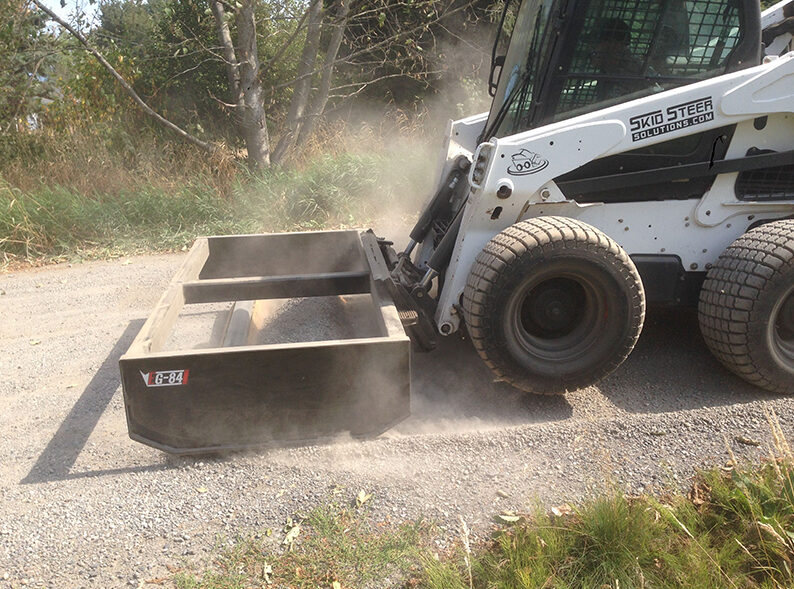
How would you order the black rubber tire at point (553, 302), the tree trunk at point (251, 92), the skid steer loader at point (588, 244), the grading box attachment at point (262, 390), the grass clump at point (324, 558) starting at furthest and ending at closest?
the tree trunk at point (251, 92)
the black rubber tire at point (553, 302)
the skid steer loader at point (588, 244)
the grading box attachment at point (262, 390)
the grass clump at point (324, 558)

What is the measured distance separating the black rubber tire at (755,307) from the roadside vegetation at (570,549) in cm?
92

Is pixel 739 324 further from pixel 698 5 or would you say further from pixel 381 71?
pixel 381 71

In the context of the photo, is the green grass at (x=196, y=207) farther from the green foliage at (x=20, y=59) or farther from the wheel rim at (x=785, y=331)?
the wheel rim at (x=785, y=331)

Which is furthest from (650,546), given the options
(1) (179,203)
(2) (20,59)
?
(2) (20,59)

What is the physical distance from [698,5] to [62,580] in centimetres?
392

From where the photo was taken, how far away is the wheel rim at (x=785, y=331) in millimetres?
3576

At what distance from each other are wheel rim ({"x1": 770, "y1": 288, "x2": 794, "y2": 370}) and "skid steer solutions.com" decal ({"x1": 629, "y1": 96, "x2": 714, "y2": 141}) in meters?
1.01

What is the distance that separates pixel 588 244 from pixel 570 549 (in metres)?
1.49

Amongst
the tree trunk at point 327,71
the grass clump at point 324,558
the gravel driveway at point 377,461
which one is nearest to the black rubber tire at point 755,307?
the gravel driveway at point 377,461

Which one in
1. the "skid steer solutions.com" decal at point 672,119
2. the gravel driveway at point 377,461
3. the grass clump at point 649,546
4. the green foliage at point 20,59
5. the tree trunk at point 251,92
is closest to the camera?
the grass clump at point 649,546

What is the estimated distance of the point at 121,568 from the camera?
2574 millimetres

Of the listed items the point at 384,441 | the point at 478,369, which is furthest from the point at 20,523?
the point at 478,369

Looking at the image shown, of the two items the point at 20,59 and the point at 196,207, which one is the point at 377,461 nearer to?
the point at 196,207

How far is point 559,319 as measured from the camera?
3.63 meters
